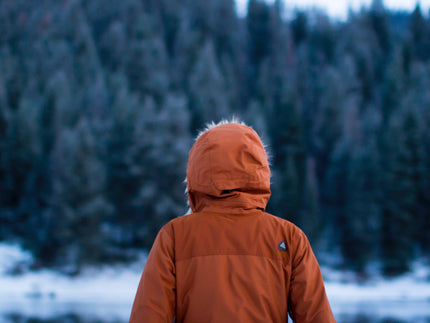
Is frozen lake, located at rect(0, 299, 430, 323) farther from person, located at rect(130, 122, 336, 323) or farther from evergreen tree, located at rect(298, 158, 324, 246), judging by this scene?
person, located at rect(130, 122, 336, 323)

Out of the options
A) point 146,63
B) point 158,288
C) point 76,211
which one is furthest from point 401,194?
point 158,288

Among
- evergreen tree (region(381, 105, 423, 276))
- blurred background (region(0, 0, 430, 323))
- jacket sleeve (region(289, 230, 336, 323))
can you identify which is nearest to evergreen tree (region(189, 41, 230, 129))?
blurred background (region(0, 0, 430, 323))

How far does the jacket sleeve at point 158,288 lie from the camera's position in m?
2.07

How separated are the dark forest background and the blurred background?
0.13 m

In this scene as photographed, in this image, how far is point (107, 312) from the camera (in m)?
22.6

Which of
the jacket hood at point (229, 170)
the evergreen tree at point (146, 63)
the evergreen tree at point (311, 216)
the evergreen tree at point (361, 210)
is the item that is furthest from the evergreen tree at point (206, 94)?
the jacket hood at point (229, 170)

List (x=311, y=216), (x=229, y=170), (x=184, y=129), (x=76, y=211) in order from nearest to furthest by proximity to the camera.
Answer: (x=229, y=170)
(x=76, y=211)
(x=184, y=129)
(x=311, y=216)

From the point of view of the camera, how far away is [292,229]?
221cm

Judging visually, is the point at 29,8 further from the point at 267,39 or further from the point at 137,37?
the point at 267,39

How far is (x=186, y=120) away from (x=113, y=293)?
36.5 feet

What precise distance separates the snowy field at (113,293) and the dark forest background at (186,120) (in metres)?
0.97

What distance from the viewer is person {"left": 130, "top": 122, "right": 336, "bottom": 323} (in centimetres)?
208

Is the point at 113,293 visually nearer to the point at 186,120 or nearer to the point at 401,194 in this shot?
the point at 186,120

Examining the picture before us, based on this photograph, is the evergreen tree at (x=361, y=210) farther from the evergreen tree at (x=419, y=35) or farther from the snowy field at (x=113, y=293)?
the evergreen tree at (x=419, y=35)
